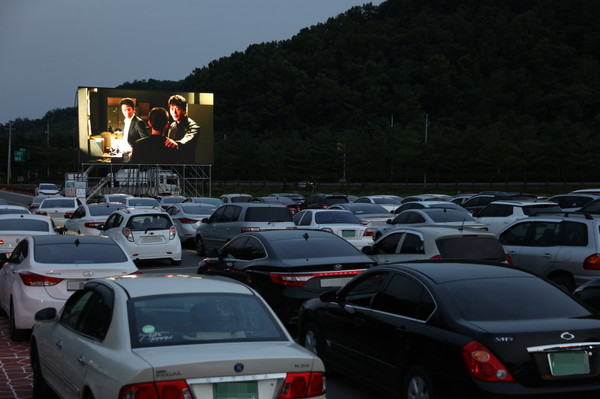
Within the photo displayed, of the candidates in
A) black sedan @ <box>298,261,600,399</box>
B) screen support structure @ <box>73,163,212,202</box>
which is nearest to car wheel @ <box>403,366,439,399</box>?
black sedan @ <box>298,261,600,399</box>

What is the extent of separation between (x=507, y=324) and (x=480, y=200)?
91.1 feet

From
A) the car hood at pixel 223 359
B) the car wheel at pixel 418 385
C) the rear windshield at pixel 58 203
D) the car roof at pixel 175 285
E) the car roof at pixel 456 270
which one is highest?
the car roof at pixel 175 285

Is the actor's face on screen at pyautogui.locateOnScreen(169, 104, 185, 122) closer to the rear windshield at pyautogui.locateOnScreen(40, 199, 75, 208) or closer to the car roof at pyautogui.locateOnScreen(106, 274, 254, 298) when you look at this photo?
the rear windshield at pyautogui.locateOnScreen(40, 199, 75, 208)

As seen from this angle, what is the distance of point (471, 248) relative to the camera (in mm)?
11875

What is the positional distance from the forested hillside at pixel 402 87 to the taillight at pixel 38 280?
80069mm

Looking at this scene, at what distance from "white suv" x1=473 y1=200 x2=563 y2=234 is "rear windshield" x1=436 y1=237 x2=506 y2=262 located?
11.3 metres

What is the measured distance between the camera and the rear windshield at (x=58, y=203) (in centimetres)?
3203

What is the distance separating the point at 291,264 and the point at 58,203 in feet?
77.6

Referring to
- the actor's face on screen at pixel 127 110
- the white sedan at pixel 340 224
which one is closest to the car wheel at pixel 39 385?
the white sedan at pixel 340 224

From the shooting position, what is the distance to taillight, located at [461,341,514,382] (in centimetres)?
586

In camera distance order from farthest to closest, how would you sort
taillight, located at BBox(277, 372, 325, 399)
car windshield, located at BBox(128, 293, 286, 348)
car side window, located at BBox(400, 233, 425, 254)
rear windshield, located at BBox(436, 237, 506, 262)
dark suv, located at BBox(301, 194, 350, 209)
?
1. dark suv, located at BBox(301, 194, 350, 209)
2. car side window, located at BBox(400, 233, 425, 254)
3. rear windshield, located at BBox(436, 237, 506, 262)
4. car windshield, located at BBox(128, 293, 286, 348)
5. taillight, located at BBox(277, 372, 325, 399)

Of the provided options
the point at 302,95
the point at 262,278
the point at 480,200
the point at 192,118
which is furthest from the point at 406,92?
the point at 262,278

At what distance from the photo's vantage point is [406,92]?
438ft

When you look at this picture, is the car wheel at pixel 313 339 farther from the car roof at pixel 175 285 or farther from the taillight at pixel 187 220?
the taillight at pixel 187 220
